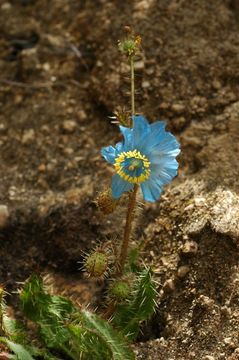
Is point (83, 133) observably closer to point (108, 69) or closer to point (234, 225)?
point (108, 69)

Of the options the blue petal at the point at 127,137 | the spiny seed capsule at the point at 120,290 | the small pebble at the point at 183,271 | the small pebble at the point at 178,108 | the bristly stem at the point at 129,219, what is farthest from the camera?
the small pebble at the point at 178,108

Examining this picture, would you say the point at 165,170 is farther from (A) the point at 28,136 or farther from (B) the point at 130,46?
(A) the point at 28,136

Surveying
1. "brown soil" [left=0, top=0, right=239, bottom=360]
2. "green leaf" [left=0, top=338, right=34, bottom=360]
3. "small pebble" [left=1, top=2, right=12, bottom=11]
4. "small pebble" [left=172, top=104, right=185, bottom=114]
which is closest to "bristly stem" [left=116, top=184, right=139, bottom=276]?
"brown soil" [left=0, top=0, right=239, bottom=360]

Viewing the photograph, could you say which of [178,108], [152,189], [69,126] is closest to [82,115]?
[69,126]

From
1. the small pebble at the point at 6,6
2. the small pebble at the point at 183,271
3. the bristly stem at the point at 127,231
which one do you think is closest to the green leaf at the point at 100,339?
the bristly stem at the point at 127,231

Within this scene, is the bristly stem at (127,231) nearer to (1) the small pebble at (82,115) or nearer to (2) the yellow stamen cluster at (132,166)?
(2) the yellow stamen cluster at (132,166)

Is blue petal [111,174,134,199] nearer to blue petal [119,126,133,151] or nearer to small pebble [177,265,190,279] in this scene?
blue petal [119,126,133,151]

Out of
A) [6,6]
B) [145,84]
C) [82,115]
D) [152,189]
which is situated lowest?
[152,189]
